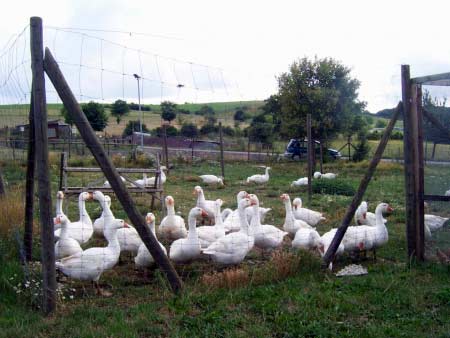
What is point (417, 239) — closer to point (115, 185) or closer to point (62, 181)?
point (115, 185)

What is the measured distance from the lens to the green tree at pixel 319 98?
29891mm

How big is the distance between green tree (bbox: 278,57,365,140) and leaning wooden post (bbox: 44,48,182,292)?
25259mm

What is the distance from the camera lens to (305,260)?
6629 millimetres

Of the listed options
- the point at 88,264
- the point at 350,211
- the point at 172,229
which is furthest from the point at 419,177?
the point at 88,264

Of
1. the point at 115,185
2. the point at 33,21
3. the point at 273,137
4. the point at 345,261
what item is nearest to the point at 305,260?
the point at 345,261

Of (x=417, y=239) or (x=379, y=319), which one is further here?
(x=417, y=239)

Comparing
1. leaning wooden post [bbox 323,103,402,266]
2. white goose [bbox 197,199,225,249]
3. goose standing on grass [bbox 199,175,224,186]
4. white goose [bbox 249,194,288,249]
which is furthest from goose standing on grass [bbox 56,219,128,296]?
goose standing on grass [bbox 199,175,224,186]

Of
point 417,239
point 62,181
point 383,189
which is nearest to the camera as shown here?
point 417,239

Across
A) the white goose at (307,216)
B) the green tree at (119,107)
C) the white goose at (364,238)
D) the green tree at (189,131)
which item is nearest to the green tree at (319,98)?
the green tree at (189,131)

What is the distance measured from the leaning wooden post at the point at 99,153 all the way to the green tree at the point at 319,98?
25.3 meters

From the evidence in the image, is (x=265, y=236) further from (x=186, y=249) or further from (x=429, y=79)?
(x=429, y=79)

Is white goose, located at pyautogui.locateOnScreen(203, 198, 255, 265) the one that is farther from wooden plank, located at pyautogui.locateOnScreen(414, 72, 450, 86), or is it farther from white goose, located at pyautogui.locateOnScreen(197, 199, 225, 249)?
wooden plank, located at pyautogui.locateOnScreen(414, 72, 450, 86)

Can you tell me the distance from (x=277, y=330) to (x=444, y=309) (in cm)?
186

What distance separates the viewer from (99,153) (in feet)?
17.2
